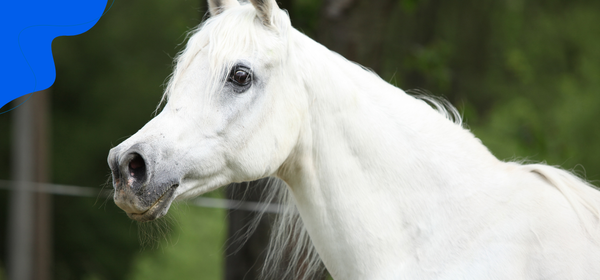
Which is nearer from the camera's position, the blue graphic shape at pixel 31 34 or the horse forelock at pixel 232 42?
the horse forelock at pixel 232 42

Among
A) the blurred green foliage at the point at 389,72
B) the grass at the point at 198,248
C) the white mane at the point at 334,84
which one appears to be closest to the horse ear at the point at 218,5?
the white mane at the point at 334,84

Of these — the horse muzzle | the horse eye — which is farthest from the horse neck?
the horse muzzle

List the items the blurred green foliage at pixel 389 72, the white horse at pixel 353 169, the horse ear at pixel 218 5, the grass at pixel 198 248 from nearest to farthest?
the white horse at pixel 353 169
the horse ear at pixel 218 5
the blurred green foliage at pixel 389 72
the grass at pixel 198 248

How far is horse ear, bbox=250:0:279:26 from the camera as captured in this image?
6.04 ft

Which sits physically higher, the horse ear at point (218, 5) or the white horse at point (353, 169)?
the horse ear at point (218, 5)

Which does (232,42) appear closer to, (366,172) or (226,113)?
(226,113)

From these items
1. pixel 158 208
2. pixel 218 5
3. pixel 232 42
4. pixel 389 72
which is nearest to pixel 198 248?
pixel 389 72

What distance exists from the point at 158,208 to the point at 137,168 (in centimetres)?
16

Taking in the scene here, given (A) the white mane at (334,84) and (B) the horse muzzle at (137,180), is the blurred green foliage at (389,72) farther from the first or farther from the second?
(B) the horse muzzle at (137,180)

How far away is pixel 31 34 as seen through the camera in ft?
6.37

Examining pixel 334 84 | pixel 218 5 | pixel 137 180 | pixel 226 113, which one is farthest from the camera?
pixel 218 5

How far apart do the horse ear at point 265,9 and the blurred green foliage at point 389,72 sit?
5139 mm

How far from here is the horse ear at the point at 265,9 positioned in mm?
1841

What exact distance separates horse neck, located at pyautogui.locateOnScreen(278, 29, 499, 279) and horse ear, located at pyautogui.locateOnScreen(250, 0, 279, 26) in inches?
5.9
